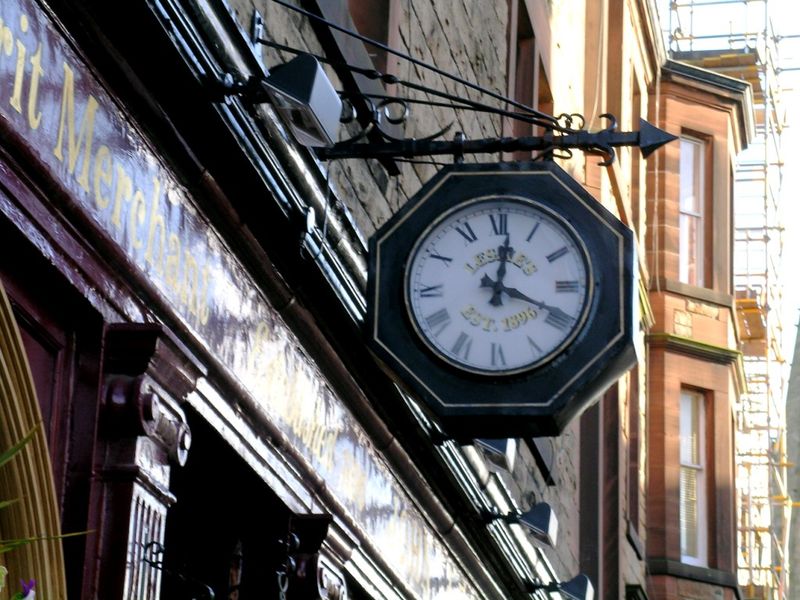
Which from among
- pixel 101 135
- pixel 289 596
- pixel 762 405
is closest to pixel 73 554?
pixel 101 135

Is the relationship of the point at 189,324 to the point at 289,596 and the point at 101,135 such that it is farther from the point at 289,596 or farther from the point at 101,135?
the point at 289,596

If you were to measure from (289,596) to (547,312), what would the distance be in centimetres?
179

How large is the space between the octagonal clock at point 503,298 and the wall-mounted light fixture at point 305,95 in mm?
1071

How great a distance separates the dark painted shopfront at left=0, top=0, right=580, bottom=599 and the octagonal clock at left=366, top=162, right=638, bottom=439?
1.53 ft

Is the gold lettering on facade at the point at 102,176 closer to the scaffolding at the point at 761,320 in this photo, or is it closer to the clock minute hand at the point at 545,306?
the clock minute hand at the point at 545,306

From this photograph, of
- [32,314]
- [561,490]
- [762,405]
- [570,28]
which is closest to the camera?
[32,314]

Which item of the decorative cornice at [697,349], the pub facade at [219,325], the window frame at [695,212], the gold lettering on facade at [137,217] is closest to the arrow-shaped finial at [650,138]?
the pub facade at [219,325]

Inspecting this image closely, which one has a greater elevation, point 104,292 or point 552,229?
point 552,229

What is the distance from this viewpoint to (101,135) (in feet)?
22.3

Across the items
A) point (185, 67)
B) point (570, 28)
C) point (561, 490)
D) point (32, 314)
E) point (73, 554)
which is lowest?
point (73, 554)

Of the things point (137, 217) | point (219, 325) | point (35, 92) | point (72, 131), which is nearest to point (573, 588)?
point (219, 325)


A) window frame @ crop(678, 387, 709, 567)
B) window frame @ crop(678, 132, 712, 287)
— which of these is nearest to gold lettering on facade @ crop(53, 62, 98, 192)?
window frame @ crop(678, 387, 709, 567)

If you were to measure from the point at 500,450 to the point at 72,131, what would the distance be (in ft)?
19.7

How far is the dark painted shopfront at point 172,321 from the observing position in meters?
6.44
